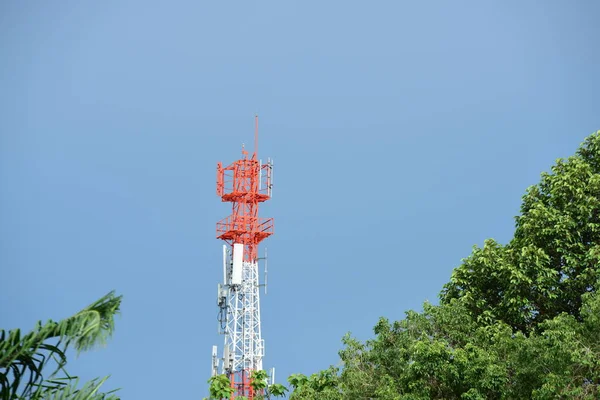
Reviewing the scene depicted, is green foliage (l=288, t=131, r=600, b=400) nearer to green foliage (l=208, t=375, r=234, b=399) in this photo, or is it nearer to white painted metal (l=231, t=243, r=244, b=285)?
green foliage (l=208, t=375, r=234, b=399)

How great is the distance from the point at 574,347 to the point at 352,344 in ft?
17.0

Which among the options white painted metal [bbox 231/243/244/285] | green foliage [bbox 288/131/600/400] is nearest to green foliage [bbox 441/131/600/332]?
green foliage [bbox 288/131/600/400]

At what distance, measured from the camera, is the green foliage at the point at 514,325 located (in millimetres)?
15133

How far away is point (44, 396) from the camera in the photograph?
7.55 metres

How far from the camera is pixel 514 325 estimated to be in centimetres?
1814

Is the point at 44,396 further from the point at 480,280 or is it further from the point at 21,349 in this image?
the point at 480,280

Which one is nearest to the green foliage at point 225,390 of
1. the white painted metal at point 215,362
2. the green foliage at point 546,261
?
the green foliage at point 546,261

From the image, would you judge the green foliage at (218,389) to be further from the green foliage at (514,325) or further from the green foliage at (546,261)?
the green foliage at (546,261)

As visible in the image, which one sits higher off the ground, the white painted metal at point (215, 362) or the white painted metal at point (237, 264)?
the white painted metal at point (237, 264)

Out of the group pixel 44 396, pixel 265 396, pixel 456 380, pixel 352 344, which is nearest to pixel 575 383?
pixel 456 380

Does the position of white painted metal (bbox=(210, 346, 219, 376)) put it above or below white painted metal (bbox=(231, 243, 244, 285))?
below

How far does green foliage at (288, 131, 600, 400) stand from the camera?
1513cm

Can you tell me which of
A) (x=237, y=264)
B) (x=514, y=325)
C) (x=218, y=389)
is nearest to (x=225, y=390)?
(x=218, y=389)

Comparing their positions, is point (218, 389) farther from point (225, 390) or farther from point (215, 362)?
point (215, 362)
